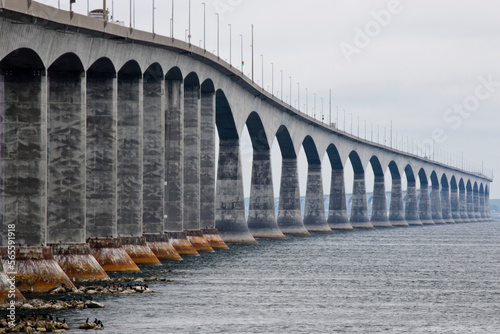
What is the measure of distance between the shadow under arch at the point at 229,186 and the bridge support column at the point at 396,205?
9975cm

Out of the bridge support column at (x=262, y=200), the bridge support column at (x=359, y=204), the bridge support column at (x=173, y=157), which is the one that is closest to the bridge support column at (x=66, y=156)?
the bridge support column at (x=173, y=157)

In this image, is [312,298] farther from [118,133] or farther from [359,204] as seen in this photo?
[359,204]

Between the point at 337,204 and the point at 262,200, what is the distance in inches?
1697

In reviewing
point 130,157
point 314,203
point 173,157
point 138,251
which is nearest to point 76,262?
point 138,251

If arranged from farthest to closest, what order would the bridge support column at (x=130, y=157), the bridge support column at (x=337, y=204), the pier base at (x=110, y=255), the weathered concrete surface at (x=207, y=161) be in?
the bridge support column at (x=337, y=204) < the weathered concrete surface at (x=207, y=161) < the bridge support column at (x=130, y=157) < the pier base at (x=110, y=255)

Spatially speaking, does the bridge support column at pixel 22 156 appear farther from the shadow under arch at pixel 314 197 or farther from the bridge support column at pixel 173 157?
the shadow under arch at pixel 314 197

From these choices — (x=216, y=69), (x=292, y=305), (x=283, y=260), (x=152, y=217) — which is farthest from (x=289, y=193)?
(x=292, y=305)

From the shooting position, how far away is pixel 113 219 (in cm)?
5381

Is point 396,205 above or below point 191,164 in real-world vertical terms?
below

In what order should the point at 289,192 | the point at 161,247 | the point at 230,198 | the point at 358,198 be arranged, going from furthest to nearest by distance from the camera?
the point at 358,198, the point at 289,192, the point at 230,198, the point at 161,247

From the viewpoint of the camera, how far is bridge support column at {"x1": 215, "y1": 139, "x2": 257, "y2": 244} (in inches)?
3568

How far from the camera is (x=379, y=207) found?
176 metres

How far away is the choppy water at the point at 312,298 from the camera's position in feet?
116

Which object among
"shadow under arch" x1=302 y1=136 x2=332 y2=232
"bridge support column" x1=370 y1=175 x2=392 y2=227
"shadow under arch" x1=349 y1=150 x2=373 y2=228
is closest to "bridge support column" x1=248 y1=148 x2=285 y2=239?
"shadow under arch" x1=302 y1=136 x2=332 y2=232
